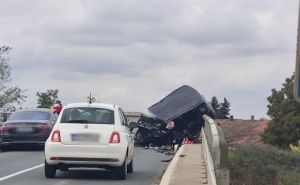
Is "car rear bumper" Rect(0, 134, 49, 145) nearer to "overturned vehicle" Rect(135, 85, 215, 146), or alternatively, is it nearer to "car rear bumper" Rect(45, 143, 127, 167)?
"overturned vehicle" Rect(135, 85, 215, 146)

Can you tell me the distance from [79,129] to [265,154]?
8456 mm

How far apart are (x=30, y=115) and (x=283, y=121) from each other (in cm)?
3888

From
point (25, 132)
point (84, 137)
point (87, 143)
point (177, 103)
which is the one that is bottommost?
point (87, 143)

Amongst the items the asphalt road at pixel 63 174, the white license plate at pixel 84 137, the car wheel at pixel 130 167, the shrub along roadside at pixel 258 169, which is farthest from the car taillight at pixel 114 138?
the shrub along roadside at pixel 258 169

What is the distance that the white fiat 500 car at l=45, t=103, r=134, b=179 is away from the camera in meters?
14.4

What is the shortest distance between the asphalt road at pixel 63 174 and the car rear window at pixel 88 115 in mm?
1227

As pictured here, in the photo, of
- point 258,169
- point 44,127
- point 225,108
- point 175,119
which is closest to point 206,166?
point 258,169

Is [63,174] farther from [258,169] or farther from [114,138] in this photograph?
[258,169]

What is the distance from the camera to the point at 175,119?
2862 centimetres

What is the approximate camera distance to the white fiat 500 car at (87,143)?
14.4 m

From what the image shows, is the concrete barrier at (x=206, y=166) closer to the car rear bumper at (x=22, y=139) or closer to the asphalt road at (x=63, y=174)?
the asphalt road at (x=63, y=174)

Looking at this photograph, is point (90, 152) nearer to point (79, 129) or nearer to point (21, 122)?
point (79, 129)

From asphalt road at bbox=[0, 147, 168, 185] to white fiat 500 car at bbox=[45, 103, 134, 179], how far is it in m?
0.35

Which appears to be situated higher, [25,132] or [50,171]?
[25,132]
